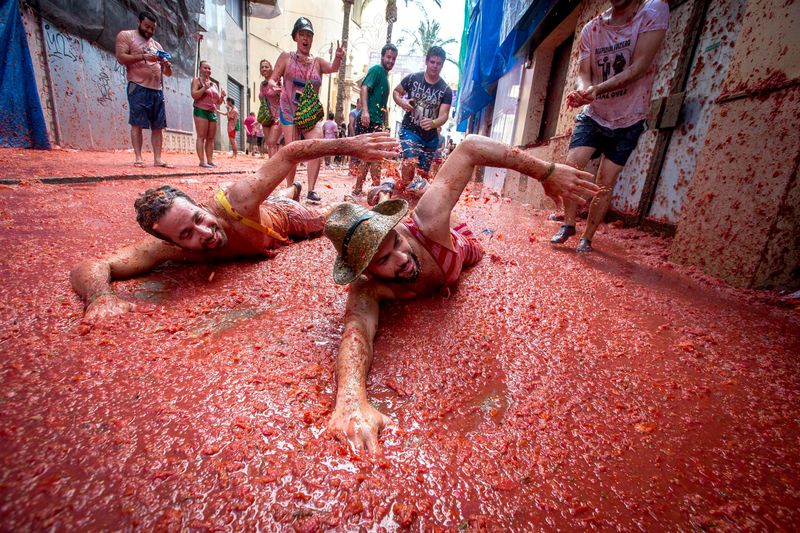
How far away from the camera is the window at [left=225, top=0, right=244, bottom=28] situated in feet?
48.8

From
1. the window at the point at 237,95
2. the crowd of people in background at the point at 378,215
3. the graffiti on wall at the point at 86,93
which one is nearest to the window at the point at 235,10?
the window at the point at 237,95

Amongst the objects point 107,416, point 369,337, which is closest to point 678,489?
point 369,337

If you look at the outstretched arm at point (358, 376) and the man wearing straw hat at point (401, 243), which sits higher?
the man wearing straw hat at point (401, 243)

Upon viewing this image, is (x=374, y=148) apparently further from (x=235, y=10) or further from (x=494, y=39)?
(x=235, y=10)

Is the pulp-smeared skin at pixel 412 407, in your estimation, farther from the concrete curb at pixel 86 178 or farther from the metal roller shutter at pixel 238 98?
the metal roller shutter at pixel 238 98

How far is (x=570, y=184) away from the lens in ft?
6.05

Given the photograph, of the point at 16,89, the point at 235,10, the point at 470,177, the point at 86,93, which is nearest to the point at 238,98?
the point at 235,10

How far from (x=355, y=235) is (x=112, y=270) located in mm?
1544

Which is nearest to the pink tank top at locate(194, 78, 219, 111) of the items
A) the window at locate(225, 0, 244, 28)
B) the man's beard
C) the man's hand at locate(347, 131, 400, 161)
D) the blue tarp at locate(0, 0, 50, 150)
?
the blue tarp at locate(0, 0, 50, 150)

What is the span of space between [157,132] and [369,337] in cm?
634

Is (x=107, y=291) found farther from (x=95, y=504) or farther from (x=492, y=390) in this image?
(x=492, y=390)

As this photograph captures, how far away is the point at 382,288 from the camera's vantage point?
74.2 inches

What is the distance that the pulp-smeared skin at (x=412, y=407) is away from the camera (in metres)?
0.90

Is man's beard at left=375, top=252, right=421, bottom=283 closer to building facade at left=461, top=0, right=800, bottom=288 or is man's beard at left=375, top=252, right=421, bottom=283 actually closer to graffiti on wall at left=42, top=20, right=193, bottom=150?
building facade at left=461, top=0, right=800, bottom=288
